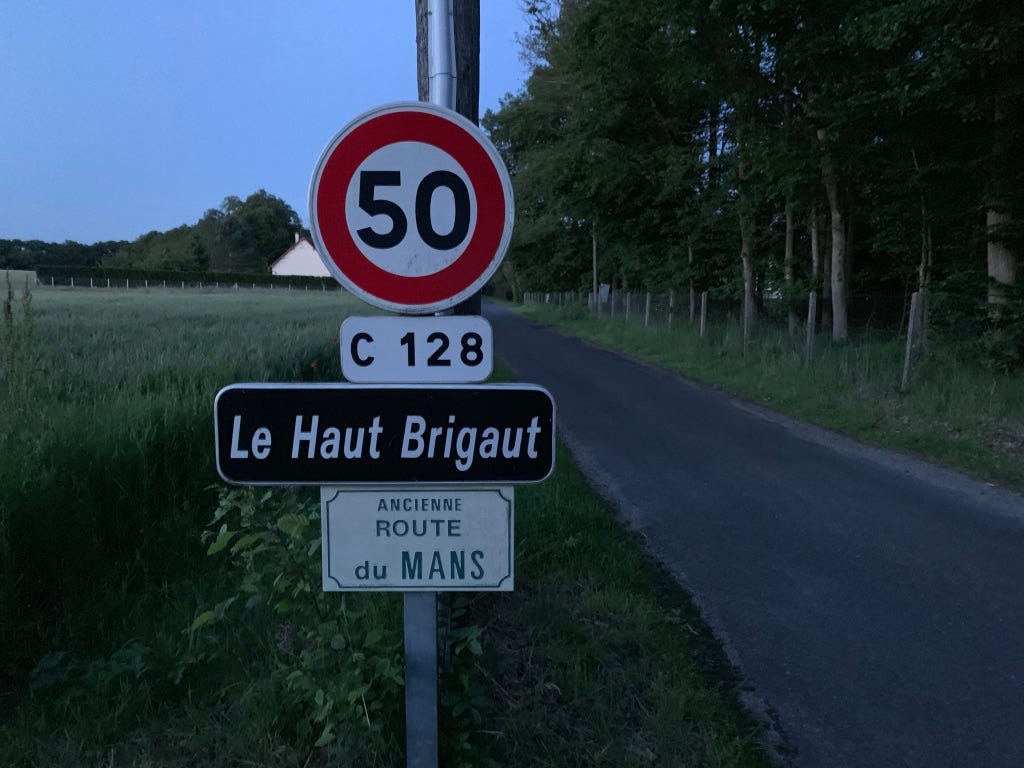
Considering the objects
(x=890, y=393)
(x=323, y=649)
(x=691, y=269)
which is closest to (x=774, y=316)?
(x=691, y=269)

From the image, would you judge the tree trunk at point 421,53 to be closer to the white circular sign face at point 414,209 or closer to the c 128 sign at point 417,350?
the white circular sign face at point 414,209

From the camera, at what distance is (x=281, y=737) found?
2.65 meters

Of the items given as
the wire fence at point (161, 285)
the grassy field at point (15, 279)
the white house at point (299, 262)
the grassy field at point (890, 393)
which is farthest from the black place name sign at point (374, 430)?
the white house at point (299, 262)

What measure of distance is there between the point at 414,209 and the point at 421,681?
1405 mm

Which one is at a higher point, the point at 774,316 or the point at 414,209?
the point at 414,209

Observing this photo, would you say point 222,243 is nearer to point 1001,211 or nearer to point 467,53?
point 1001,211

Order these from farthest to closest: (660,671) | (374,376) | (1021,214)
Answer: (1021,214)
(660,671)
(374,376)

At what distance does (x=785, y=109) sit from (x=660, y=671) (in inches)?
588

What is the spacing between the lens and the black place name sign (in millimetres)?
2025

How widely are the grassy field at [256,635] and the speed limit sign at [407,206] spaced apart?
1.08m

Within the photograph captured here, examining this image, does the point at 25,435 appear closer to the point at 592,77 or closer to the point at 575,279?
the point at 592,77

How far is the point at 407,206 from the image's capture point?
6.89 ft

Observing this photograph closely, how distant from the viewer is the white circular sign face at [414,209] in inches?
82.3

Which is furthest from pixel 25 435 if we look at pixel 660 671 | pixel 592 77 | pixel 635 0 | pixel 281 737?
pixel 592 77
